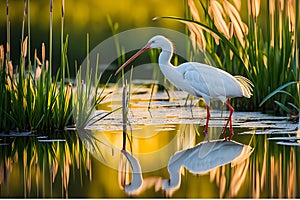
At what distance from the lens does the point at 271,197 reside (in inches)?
191

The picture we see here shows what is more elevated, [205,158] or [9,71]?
[9,71]

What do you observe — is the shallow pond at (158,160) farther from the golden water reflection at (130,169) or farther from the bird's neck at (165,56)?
the bird's neck at (165,56)

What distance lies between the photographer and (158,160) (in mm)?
6484

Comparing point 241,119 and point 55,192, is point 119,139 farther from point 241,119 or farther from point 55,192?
point 55,192

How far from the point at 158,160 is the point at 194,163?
43 cm

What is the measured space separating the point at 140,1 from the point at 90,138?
12.1 m

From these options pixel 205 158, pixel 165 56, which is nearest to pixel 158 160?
pixel 205 158

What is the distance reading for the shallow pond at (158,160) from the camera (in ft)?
17.1

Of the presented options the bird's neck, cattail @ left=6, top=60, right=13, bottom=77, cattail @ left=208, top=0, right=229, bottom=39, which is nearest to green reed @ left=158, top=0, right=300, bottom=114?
cattail @ left=208, top=0, right=229, bottom=39

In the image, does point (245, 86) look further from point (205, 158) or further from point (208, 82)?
point (205, 158)

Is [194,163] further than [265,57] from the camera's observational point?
No

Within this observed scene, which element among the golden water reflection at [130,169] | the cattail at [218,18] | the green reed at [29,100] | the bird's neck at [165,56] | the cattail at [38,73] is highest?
the cattail at [218,18]

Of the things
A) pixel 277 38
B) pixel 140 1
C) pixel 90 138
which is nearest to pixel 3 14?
pixel 140 1

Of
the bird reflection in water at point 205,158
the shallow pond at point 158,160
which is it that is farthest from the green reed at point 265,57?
the bird reflection in water at point 205,158
